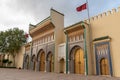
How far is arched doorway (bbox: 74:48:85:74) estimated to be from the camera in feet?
59.3

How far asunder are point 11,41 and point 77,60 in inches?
922

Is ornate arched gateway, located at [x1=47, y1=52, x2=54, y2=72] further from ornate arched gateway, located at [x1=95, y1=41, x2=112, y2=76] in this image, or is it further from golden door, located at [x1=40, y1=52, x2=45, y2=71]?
ornate arched gateway, located at [x1=95, y1=41, x2=112, y2=76]

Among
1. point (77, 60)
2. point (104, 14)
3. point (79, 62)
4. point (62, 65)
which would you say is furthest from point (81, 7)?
A: point (62, 65)

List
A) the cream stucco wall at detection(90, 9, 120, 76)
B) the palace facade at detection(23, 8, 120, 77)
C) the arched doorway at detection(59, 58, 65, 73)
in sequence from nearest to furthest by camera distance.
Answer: the cream stucco wall at detection(90, 9, 120, 76), the palace facade at detection(23, 8, 120, 77), the arched doorway at detection(59, 58, 65, 73)

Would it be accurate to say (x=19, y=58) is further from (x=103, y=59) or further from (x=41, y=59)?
(x=103, y=59)

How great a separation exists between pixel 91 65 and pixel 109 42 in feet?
13.0

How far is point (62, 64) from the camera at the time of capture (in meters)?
21.8

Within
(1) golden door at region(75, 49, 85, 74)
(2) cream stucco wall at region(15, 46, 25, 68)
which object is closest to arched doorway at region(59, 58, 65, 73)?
(1) golden door at region(75, 49, 85, 74)

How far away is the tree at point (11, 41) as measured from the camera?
35.6 metres

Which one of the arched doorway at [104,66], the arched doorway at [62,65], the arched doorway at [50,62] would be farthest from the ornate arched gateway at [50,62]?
the arched doorway at [104,66]

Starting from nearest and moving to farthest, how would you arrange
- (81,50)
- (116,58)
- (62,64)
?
(116,58), (81,50), (62,64)

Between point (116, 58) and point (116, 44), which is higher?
point (116, 44)

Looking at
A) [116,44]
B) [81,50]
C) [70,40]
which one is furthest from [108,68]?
[70,40]

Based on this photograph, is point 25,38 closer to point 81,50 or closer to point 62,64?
point 62,64
